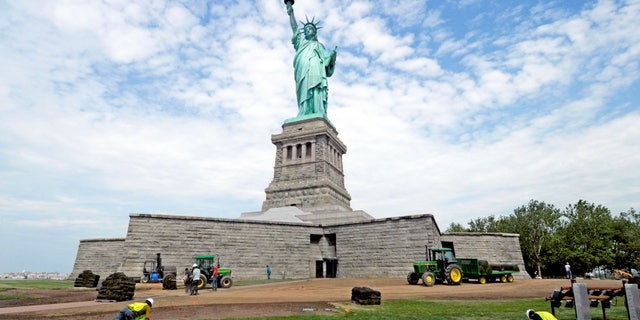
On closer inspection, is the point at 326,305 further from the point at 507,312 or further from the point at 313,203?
the point at 313,203

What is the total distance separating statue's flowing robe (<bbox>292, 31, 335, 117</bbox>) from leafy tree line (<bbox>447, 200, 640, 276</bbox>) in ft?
106

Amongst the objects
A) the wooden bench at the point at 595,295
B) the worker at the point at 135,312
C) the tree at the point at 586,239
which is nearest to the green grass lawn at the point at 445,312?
the wooden bench at the point at 595,295

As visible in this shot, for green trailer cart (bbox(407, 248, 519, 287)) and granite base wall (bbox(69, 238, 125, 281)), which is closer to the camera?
green trailer cart (bbox(407, 248, 519, 287))

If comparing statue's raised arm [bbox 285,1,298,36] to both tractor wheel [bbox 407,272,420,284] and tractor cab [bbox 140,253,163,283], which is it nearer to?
tractor cab [bbox 140,253,163,283]

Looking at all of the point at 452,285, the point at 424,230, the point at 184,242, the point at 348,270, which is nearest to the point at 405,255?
the point at 424,230

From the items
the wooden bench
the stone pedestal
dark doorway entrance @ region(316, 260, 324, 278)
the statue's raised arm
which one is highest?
the statue's raised arm

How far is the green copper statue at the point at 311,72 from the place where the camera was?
53.5 m

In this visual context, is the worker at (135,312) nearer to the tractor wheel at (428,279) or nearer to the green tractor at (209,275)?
the green tractor at (209,275)

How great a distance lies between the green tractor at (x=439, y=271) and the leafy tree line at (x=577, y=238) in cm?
3143

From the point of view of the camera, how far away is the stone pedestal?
46250mm

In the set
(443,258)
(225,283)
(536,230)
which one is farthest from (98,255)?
(536,230)

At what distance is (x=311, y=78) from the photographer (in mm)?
53594

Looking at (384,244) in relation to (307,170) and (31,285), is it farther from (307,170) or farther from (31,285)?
(31,285)

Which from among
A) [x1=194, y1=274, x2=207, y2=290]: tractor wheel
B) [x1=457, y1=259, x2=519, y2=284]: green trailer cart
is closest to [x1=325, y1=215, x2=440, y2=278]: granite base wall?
[x1=457, y1=259, x2=519, y2=284]: green trailer cart
